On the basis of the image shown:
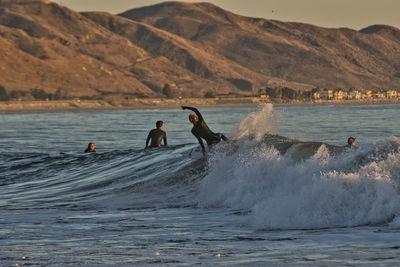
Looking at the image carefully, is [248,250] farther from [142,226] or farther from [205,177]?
[205,177]

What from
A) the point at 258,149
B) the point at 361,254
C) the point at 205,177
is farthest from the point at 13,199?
the point at 361,254

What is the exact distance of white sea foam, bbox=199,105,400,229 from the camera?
10.6 meters

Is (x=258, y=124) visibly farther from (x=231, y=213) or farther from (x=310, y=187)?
(x=310, y=187)

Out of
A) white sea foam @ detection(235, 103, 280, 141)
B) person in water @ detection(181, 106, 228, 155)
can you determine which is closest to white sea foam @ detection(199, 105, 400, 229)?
person in water @ detection(181, 106, 228, 155)

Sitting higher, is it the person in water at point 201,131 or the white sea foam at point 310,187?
the person in water at point 201,131

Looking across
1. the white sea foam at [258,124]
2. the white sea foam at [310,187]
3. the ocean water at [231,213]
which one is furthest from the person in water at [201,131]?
the white sea foam at [310,187]

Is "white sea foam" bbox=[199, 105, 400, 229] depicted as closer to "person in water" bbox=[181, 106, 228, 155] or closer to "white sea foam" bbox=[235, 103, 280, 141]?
"person in water" bbox=[181, 106, 228, 155]

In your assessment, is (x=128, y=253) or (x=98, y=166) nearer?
(x=128, y=253)

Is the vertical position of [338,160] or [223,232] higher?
[338,160]

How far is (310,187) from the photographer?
11.8 m

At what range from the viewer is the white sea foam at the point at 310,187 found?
10625 millimetres

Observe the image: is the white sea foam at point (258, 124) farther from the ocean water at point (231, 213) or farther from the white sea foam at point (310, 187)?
the white sea foam at point (310, 187)

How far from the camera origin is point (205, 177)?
52.5ft

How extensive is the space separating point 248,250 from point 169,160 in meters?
12.0
